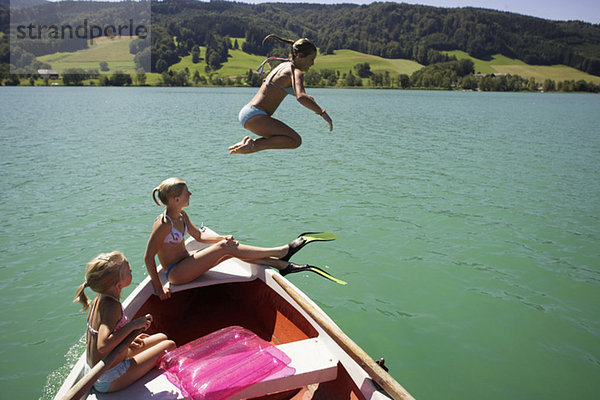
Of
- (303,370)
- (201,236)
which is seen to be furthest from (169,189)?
(303,370)

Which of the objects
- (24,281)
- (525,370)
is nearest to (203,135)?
(24,281)

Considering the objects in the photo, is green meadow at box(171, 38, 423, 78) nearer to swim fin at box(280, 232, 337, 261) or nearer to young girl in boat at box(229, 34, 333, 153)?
swim fin at box(280, 232, 337, 261)

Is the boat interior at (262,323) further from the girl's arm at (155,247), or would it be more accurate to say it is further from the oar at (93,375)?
the oar at (93,375)

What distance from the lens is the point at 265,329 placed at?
568 cm

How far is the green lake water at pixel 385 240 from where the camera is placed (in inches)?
267

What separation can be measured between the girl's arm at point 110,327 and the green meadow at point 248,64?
420 ft

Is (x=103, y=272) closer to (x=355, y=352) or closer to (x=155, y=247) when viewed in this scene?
(x=155, y=247)

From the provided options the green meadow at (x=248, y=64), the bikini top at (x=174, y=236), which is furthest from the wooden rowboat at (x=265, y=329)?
the green meadow at (x=248, y=64)

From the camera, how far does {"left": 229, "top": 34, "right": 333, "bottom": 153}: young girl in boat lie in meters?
5.11

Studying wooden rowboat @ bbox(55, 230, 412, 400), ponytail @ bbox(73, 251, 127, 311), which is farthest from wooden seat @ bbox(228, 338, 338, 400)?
ponytail @ bbox(73, 251, 127, 311)

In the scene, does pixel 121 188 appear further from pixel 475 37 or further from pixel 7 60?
pixel 475 37

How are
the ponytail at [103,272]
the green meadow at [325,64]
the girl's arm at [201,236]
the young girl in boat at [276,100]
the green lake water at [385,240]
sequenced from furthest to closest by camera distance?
the green meadow at [325,64], the green lake water at [385,240], the girl's arm at [201,236], the young girl in boat at [276,100], the ponytail at [103,272]

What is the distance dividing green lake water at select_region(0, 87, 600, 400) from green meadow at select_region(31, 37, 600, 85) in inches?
4443

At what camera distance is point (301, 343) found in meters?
4.62
